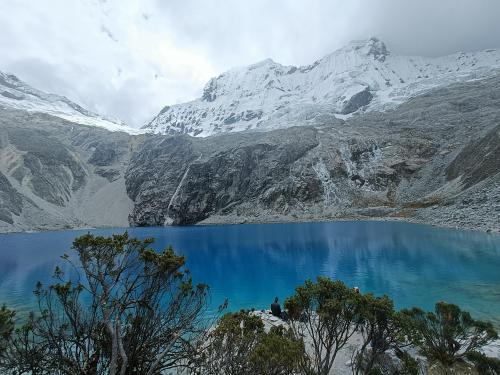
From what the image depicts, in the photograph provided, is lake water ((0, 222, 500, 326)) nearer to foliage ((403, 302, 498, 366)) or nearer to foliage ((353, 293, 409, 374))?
foliage ((403, 302, 498, 366))

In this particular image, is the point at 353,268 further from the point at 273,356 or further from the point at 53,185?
the point at 53,185

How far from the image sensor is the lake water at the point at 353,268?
2581cm

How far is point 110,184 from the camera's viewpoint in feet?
588

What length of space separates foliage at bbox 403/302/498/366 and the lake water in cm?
866

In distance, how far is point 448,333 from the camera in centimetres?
1269

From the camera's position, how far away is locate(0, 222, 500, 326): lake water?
84.7ft

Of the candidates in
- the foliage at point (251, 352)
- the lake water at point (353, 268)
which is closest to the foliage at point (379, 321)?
the foliage at point (251, 352)

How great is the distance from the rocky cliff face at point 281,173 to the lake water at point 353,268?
34.8 m

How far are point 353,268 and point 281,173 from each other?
102442mm

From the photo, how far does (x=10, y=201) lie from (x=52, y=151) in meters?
62.9

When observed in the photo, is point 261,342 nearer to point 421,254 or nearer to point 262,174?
point 421,254

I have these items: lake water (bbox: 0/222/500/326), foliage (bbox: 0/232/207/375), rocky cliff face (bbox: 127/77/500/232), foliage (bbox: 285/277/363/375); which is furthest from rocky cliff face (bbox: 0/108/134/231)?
foliage (bbox: 285/277/363/375)

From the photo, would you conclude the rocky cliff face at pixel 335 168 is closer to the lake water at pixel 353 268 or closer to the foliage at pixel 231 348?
the lake water at pixel 353 268

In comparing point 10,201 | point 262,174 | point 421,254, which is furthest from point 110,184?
point 421,254
